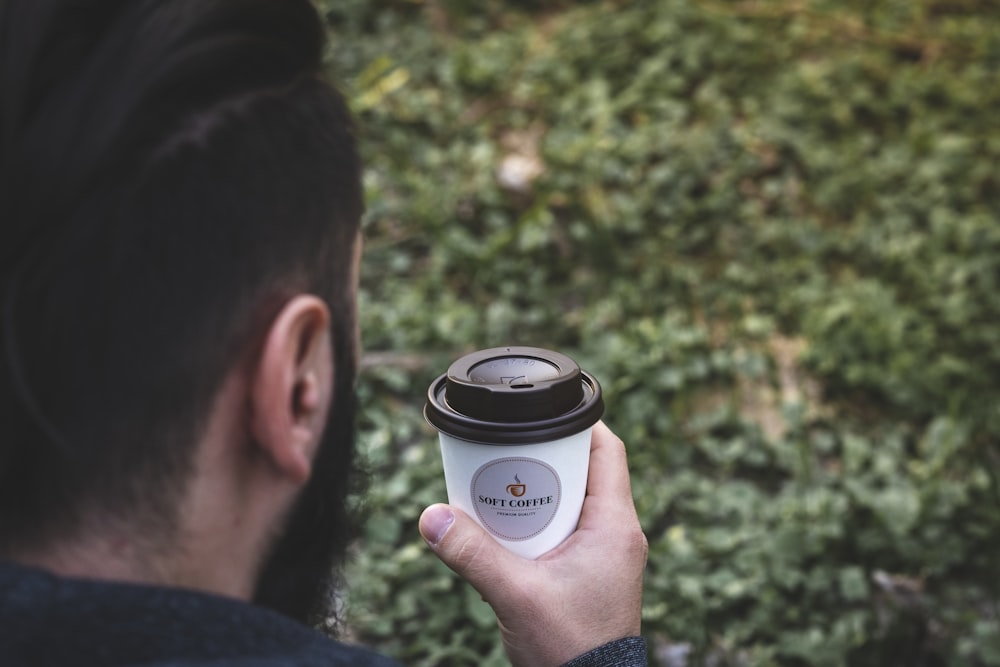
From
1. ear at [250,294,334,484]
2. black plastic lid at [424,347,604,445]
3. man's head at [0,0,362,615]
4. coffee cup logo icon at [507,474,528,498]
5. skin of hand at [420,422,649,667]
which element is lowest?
skin of hand at [420,422,649,667]

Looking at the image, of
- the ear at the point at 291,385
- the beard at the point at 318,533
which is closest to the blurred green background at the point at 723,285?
the beard at the point at 318,533

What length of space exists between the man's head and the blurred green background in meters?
0.82

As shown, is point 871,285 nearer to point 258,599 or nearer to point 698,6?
point 698,6

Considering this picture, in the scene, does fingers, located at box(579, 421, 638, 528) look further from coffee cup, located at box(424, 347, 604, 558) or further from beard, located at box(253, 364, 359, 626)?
beard, located at box(253, 364, 359, 626)

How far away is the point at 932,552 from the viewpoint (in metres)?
2.62

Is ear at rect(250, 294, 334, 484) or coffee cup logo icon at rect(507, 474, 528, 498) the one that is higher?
ear at rect(250, 294, 334, 484)

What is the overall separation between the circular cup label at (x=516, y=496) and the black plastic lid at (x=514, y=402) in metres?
0.06

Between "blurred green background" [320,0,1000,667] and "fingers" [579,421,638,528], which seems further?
"blurred green background" [320,0,1000,667]

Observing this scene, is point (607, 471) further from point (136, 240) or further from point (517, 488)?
point (136, 240)

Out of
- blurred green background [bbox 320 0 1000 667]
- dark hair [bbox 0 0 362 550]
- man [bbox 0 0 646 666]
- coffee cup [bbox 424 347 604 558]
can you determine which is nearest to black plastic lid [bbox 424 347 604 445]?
coffee cup [bbox 424 347 604 558]

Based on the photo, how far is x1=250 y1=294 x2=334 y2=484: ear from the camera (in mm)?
1036

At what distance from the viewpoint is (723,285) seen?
3.67 meters

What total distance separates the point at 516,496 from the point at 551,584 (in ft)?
0.51

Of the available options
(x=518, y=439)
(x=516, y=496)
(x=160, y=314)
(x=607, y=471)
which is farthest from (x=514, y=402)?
(x=160, y=314)
